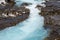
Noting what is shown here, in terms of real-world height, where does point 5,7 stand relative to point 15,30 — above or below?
above

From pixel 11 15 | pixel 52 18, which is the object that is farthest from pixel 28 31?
pixel 11 15

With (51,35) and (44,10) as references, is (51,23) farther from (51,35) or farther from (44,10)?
(44,10)

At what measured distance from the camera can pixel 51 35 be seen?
2112 cm

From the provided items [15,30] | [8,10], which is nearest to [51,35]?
[15,30]

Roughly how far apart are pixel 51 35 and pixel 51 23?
2653 mm

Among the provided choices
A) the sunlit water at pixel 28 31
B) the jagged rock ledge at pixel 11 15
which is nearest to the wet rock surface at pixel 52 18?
the sunlit water at pixel 28 31

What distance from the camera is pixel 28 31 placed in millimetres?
23406

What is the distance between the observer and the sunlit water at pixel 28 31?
72.0 ft

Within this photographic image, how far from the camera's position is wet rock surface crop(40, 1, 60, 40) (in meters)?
21.0

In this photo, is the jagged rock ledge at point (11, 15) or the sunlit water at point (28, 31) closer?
the sunlit water at point (28, 31)

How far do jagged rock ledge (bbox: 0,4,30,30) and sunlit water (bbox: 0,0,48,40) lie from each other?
0.57 metres

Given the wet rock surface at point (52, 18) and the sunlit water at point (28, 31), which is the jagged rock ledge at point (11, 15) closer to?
the sunlit water at point (28, 31)

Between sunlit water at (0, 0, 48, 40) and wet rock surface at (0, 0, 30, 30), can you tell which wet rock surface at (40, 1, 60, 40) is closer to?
sunlit water at (0, 0, 48, 40)

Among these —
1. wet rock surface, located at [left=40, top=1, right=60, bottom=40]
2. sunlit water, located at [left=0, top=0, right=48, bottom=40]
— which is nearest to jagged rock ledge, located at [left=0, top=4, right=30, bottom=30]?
sunlit water, located at [left=0, top=0, right=48, bottom=40]
